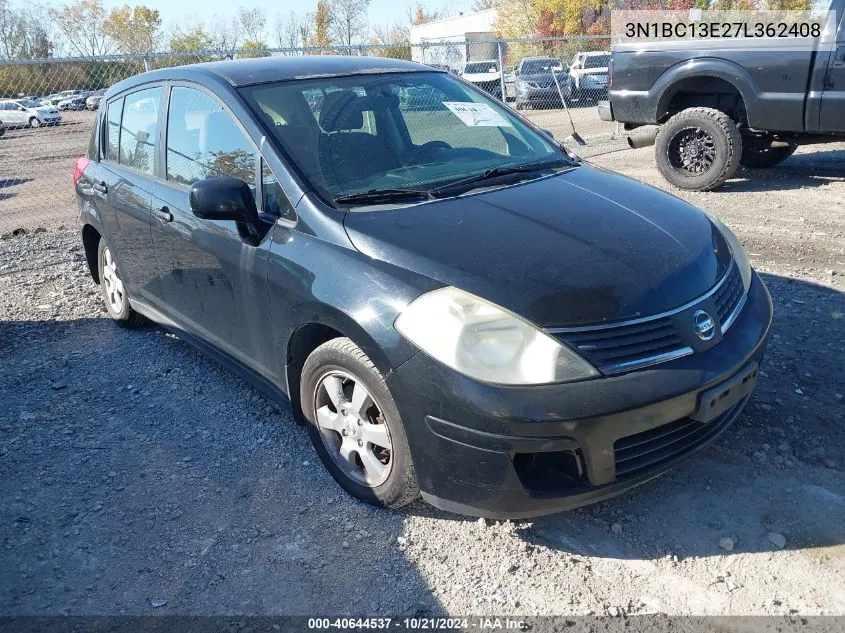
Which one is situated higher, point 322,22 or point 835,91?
point 322,22

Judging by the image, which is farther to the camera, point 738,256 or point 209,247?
point 209,247

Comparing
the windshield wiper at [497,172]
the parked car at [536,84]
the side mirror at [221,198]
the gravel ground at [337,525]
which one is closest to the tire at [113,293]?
the gravel ground at [337,525]

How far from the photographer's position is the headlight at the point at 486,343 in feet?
7.79

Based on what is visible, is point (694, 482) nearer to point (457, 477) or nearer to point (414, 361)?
point (457, 477)

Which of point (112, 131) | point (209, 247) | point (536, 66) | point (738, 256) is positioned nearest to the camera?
point (738, 256)

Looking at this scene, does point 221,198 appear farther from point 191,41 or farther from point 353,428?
point 191,41

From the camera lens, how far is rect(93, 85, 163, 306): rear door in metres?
4.15

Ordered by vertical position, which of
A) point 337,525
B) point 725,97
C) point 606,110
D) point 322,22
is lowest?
point 337,525

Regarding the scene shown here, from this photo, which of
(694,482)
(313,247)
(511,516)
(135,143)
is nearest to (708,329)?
(694,482)

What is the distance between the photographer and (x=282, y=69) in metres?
3.71

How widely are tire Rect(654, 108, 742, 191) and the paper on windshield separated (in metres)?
4.52

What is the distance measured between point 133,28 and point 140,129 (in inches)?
2228

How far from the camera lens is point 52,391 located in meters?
4.35

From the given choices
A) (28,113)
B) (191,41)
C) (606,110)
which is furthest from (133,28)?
(606,110)
